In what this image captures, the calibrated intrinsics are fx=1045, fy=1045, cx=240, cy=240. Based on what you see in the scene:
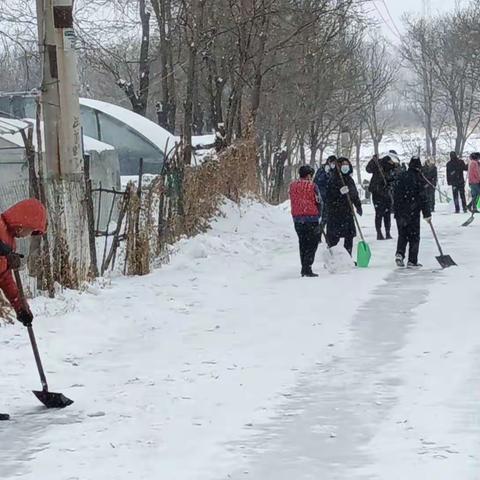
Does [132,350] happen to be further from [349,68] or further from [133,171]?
[349,68]

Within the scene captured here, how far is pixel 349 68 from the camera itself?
45.2m

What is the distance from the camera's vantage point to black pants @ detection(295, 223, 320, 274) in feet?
45.6

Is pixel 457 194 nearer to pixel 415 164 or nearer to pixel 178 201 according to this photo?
pixel 178 201

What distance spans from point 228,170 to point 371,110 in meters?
44.3

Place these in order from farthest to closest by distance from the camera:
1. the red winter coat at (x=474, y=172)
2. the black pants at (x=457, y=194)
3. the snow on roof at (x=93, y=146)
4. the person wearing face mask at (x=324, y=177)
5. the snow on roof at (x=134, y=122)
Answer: the black pants at (x=457, y=194) < the red winter coat at (x=474, y=172) < the snow on roof at (x=134, y=122) < the snow on roof at (x=93, y=146) < the person wearing face mask at (x=324, y=177)

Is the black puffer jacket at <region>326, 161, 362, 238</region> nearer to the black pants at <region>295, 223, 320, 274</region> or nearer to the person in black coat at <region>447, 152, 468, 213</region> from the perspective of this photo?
the black pants at <region>295, 223, 320, 274</region>

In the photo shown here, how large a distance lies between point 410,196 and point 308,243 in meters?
1.53

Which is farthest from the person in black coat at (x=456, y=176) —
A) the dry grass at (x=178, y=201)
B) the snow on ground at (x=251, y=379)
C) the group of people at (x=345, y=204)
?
the snow on ground at (x=251, y=379)

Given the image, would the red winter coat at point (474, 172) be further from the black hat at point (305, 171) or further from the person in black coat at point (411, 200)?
the black hat at point (305, 171)

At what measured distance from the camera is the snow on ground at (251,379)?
5809 millimetres

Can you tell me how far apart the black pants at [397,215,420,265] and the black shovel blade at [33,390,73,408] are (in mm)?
7923

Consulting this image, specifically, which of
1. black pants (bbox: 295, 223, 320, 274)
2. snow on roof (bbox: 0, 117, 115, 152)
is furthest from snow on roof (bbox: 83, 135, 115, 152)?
black pants (bbox: 295, 223, 320, 274)

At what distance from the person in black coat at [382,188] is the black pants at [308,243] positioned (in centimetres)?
458

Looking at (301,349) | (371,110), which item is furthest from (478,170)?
(371,110)
